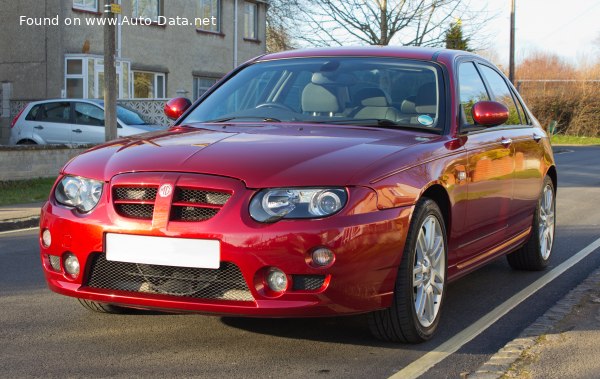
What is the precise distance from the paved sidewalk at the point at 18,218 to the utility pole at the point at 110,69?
5143mm

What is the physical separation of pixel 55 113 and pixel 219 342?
55.5 feet

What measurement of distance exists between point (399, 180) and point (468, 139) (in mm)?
1207

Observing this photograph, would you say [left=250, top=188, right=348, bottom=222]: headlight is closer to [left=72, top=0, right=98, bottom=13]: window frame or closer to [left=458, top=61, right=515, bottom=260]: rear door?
[left=458, top=61, right=515, bottom=260]: rear door

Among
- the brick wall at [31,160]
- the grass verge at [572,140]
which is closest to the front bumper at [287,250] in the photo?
the brick wall at [31,160]

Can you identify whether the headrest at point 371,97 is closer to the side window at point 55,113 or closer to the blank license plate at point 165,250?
the blank license plate at point 165,250

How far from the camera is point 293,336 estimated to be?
4902mm

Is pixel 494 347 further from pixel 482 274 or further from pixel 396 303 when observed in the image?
pixel 482 274

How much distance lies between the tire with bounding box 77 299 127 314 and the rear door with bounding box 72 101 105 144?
14.9 meters

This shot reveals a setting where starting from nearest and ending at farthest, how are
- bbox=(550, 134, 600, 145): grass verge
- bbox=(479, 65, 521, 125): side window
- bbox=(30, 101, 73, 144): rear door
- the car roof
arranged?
the car roof < bbox=(479, 65, 521, 125): side window < bbox=(30, 101, 73, 144): rear door < bbox=(550, 134, 600, 145): grass verge

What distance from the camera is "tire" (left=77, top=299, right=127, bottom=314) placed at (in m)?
5.33

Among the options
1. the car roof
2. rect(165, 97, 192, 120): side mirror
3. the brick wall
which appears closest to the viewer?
the car roof

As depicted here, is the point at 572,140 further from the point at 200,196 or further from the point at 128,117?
the point at 200,196

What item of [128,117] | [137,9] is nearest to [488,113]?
[128,117]

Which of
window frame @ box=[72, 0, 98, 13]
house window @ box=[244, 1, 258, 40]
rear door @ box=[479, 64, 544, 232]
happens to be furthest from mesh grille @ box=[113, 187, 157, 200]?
house window @ box=[244, 1, 258, 40]
